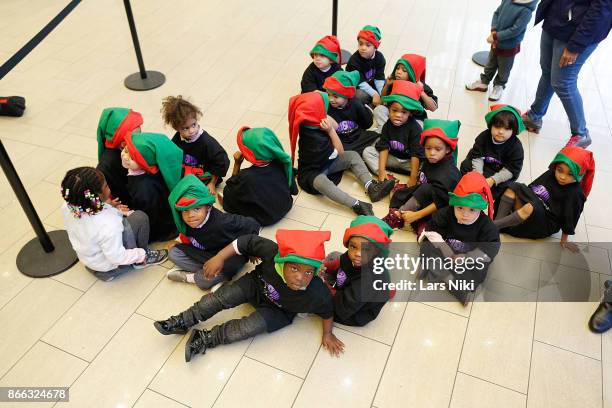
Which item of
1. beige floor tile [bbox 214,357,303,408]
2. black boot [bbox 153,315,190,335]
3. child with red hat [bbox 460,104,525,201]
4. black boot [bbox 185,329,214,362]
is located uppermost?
child with red hat [bbox 460,104,525,201]

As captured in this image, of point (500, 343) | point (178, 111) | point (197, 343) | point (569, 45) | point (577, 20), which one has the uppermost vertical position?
point (577, 20)

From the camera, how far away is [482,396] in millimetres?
2029

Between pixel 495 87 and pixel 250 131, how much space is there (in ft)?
8.25

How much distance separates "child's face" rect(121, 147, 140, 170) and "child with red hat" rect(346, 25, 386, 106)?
1911mm

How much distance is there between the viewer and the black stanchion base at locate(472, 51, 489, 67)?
14.7 ft

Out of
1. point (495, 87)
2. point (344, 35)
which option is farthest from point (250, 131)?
point (344, 35)

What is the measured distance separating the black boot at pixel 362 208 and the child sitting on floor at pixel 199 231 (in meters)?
0.69

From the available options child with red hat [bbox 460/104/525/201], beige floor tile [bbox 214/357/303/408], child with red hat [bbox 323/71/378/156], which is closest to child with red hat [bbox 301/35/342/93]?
child with red hat [bbox 323/71/378/156]

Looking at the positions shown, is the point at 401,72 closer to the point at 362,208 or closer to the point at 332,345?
the point at 362,208

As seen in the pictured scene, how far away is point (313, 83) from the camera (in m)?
3.55

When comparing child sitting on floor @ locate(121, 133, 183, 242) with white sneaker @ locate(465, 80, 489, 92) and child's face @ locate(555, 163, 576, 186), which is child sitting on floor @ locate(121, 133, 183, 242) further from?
white sneaker @ locate(465, 80, 489, 92)

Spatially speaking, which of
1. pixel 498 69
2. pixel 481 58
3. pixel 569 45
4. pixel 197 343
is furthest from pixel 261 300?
pixel 481 58

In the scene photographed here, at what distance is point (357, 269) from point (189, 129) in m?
1.34

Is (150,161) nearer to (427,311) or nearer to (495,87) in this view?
(427,311)
